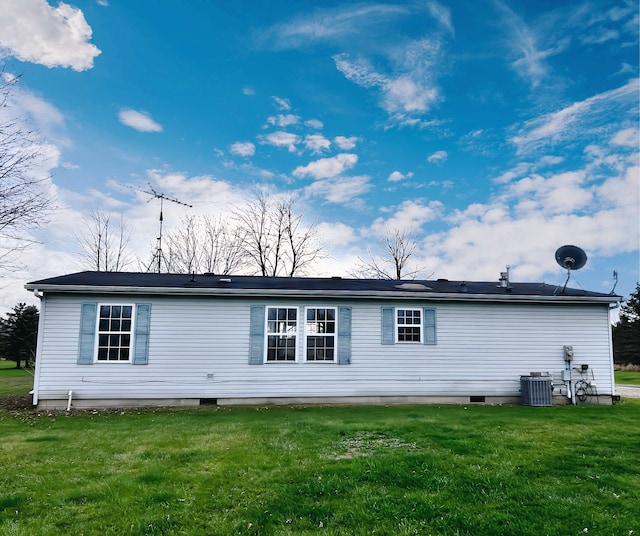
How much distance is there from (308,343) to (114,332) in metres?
5.02

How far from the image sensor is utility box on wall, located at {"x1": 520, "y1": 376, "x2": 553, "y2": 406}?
1212 cm

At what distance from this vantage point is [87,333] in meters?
11.4

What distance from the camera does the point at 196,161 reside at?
20.1m

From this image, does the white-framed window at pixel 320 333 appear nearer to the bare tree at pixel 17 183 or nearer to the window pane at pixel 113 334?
the window pane at pixel 113 334

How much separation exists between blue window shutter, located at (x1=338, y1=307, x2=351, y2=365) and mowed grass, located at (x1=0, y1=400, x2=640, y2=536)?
10.3 ft

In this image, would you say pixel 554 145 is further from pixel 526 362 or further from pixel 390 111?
pixel 526 362

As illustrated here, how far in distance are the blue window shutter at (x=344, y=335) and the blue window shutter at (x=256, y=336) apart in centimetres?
209

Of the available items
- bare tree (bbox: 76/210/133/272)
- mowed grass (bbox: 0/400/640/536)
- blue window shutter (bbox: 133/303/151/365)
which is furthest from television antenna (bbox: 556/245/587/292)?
bare tree (bbox: 76/210/133/272)

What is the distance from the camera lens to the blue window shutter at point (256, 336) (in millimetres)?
11930

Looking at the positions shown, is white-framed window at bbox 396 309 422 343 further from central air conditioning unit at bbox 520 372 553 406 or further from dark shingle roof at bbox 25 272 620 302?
central air conditioning unit at bbox 520 372 553 406

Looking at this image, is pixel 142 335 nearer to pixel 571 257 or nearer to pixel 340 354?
pixel 340 354

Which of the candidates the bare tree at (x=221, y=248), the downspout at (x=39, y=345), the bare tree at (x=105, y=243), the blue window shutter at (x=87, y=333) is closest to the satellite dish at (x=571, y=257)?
the blue window shutter at (x=87, y=333)

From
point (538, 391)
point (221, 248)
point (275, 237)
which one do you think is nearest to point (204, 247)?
point (221, 248)

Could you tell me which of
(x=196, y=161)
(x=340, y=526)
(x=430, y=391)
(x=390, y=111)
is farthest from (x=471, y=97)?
(x=340, y=526)
